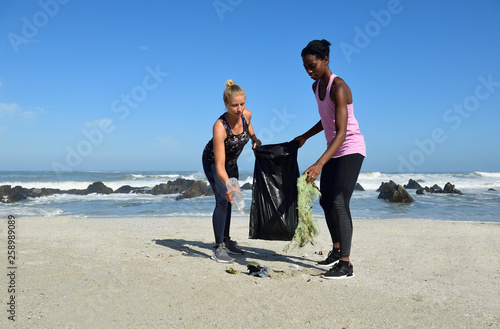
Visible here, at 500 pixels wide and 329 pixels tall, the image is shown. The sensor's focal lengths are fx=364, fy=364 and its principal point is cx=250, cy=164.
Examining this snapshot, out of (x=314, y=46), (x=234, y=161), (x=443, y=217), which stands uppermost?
(x=314, y=46)

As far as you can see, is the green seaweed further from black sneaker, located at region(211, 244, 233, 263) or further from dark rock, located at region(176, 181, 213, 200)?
dark rock, located at region(176, 181, 213, 200)

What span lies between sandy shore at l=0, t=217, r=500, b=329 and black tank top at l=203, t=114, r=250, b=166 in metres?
1.17

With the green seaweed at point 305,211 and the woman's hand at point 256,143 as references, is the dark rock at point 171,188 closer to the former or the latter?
the woman's hand at point 256,143

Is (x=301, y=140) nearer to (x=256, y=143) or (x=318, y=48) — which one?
(x=256, y=143)

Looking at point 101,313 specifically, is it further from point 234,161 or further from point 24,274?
point 234,161

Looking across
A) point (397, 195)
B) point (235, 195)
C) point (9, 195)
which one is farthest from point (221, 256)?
point (9, 195)

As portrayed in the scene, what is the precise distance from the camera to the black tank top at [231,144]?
3.89m

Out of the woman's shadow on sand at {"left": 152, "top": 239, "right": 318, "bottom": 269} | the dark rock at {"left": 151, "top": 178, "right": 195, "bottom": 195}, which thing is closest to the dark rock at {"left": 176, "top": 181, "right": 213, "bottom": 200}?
the dark rock at {"left": 151, "top": 178, "right": 195, "bottom": 195}

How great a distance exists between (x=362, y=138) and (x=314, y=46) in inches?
38.6

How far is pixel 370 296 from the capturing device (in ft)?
9.59

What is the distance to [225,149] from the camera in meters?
4.00

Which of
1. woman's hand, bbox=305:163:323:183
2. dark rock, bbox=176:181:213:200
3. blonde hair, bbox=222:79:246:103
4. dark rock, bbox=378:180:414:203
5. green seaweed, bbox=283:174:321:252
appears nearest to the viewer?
woman's hand, bbox=305:163:323:183

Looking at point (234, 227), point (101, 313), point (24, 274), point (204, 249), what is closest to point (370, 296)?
point (101, 313)

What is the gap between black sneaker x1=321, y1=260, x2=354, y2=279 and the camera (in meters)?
3.39
